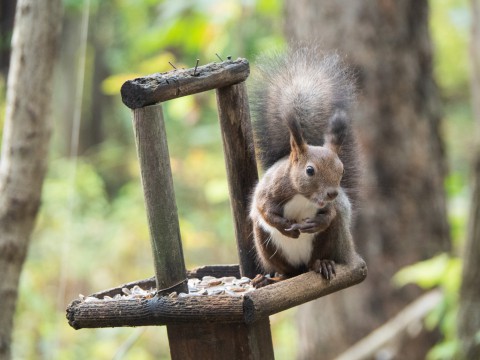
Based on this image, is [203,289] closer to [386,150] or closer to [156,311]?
[156,311]

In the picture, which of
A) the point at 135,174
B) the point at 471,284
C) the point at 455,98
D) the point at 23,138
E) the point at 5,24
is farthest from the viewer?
the point at 455,98

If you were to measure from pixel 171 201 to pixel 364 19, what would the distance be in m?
2.61

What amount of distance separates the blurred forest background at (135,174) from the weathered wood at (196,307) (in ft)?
2.38

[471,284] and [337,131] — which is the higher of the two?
[337,131]

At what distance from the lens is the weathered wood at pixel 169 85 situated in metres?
1.86

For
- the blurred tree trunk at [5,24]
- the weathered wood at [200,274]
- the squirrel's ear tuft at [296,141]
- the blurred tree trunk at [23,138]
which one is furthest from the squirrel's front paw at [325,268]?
the blurred tree trunk at [5,24]

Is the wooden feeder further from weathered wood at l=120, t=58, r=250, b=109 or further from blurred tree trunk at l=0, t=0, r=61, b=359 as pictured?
blurred tree trunk at l=0, t=0, r=61, b=359

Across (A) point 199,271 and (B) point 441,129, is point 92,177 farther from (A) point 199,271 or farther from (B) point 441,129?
(A) point 199,271

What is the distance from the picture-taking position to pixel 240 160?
2.36m

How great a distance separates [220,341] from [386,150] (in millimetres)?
2523

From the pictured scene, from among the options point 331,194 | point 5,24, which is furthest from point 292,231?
point 5,24

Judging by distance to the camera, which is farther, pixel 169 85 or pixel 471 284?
pixel 471 284

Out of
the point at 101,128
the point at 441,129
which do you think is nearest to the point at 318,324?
the point at 441,129

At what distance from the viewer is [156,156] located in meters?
1.96
